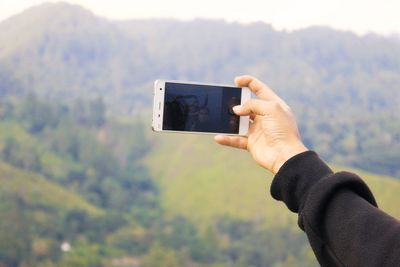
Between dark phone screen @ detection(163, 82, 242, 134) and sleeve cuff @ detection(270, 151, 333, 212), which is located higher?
dark phone screen @ detection(163, 82, 242, 134)

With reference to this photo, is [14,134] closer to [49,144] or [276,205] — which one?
[49,144]

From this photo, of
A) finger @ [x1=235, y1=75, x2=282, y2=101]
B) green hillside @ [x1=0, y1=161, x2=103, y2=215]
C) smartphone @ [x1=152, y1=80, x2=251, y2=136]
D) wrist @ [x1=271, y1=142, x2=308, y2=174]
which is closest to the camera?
wrist @ [x1=271, y1=142, x2=308, y2=174]

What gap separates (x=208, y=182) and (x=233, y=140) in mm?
16759

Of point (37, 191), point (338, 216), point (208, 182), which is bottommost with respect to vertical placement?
point (37, 191)

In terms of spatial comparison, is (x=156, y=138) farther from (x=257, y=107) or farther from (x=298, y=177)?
(x=298, y=177)

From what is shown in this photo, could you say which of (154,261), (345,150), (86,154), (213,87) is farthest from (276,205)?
(213,87)

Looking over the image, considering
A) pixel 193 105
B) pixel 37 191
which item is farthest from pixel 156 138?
pixel 193 105

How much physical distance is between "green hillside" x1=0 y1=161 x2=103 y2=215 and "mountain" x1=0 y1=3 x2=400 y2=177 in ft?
7.79

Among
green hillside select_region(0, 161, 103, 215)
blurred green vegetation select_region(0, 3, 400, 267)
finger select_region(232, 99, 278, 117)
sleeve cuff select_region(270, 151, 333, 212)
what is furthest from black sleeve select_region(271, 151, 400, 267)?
green hillside select_region(0, 161, 103, 215)

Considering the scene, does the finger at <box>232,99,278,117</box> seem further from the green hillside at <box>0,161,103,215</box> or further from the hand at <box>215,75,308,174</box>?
the green hillside at <box>0,161,103,215</box>

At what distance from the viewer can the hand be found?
622mm

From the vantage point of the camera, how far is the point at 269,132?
65 cm

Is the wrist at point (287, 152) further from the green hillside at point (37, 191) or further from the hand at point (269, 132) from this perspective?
the green hillside at point (37, 191)

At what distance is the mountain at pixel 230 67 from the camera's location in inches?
621
